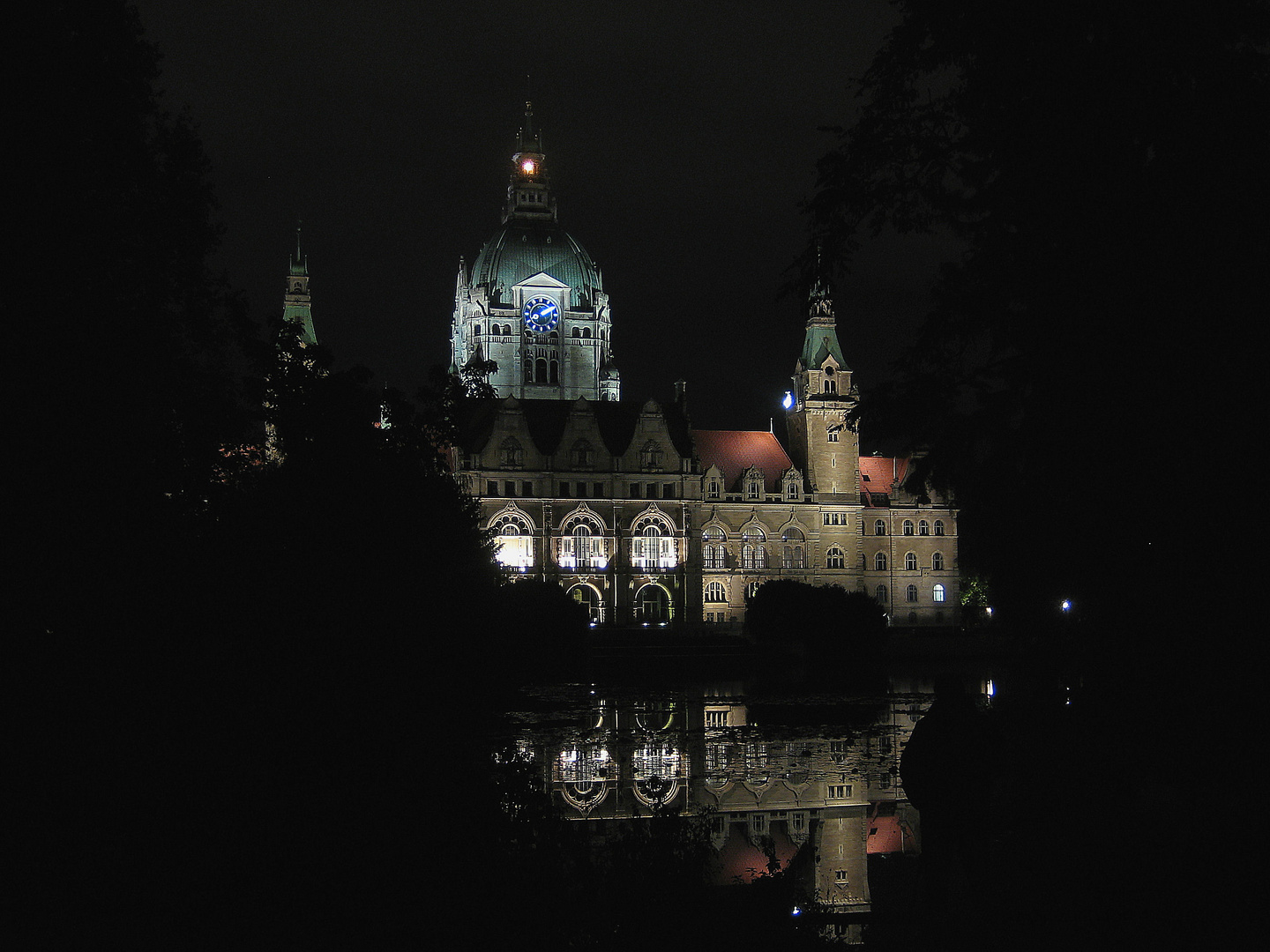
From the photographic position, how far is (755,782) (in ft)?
Answer: 83.3

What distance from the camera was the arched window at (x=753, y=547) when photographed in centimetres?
10025

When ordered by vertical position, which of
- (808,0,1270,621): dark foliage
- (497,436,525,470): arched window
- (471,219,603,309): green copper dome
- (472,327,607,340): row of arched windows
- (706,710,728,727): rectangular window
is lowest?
(706,710,728,727): rectangular window

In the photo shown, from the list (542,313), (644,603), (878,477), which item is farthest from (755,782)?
(542,313)

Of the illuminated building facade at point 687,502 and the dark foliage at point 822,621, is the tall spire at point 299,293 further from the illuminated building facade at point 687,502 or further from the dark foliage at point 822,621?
the dark foliage at point 822,621

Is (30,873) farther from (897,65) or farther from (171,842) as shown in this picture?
(897,65)

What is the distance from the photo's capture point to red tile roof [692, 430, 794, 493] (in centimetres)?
10325

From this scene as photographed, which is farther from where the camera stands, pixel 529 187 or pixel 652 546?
pixel 529 187

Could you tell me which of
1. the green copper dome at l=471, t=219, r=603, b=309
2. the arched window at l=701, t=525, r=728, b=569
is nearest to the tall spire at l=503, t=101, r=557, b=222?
the green copper dome at l=471, t=219, r=603, b=309

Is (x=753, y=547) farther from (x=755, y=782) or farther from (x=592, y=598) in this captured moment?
(x=755, y=782)

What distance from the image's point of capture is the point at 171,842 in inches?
623

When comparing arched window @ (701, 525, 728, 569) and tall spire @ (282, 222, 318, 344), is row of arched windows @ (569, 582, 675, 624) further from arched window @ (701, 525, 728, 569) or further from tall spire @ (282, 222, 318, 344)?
tall spire @ (282, 222, 318, 344)

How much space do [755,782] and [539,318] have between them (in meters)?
99.7

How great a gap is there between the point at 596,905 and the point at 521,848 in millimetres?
2588

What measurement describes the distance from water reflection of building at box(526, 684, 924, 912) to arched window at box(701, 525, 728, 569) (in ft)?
181
